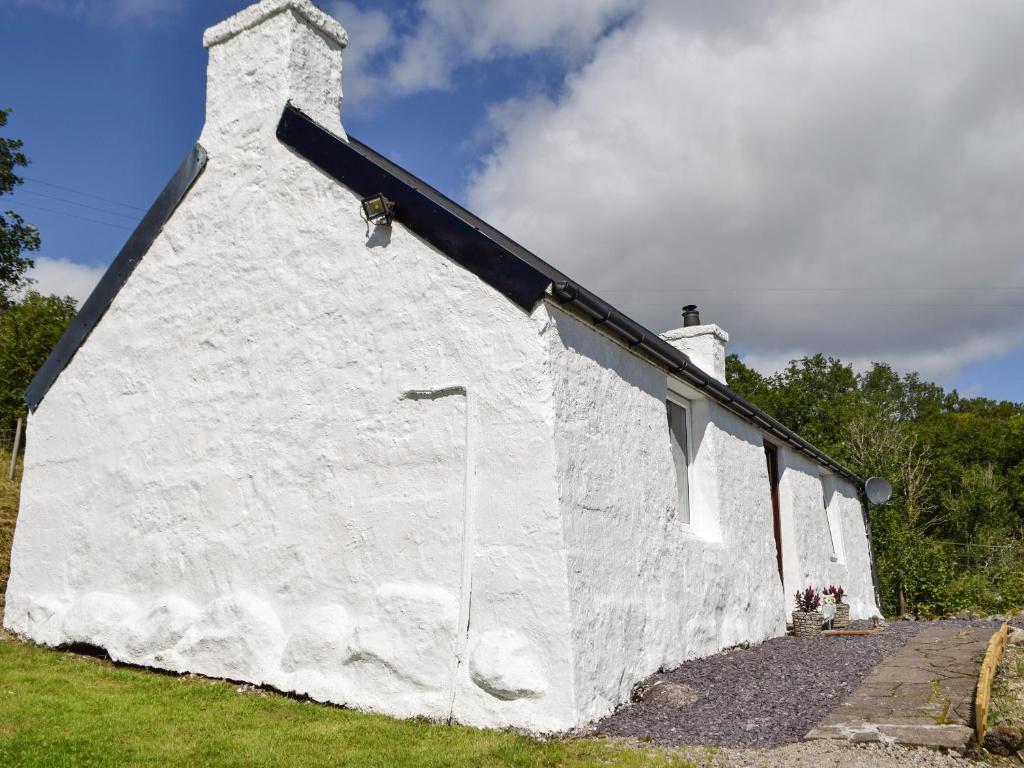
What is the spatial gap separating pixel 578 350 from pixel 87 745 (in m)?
4.19

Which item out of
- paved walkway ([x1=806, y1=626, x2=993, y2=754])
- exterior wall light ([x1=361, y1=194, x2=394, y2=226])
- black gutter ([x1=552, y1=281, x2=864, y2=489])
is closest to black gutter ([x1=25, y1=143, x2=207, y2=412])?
exterior wall light ([x1=361, y1=194, x2=394, y2=226])

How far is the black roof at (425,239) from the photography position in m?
5.99

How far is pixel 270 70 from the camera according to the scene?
25.5 feet

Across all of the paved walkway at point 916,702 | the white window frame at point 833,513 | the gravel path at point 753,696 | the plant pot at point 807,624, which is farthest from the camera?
the white window frame at point 833,513

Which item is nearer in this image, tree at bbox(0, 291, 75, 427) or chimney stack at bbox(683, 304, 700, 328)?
chimney stack at bbox(683, 304, 700, 328)

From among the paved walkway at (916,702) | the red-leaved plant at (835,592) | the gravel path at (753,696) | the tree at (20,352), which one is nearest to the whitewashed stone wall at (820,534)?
the red-leaved plant at (835,592)

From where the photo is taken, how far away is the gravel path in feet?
17.2

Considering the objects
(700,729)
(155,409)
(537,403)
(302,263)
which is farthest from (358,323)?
(700,729)

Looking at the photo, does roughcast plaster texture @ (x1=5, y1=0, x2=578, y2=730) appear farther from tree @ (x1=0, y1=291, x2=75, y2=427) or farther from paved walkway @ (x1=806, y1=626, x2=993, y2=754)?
tree @ (x1=0, y1=291, x2=75, y2=427)

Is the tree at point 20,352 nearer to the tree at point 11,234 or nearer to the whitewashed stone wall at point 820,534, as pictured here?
the tree at point 11,234

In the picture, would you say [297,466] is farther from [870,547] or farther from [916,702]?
[870,547]

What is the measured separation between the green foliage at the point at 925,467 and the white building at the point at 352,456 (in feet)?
28.7

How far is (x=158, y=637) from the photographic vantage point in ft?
23.8

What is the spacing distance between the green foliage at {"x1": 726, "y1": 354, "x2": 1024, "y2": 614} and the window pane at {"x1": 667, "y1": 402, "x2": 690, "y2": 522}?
9802 mm
